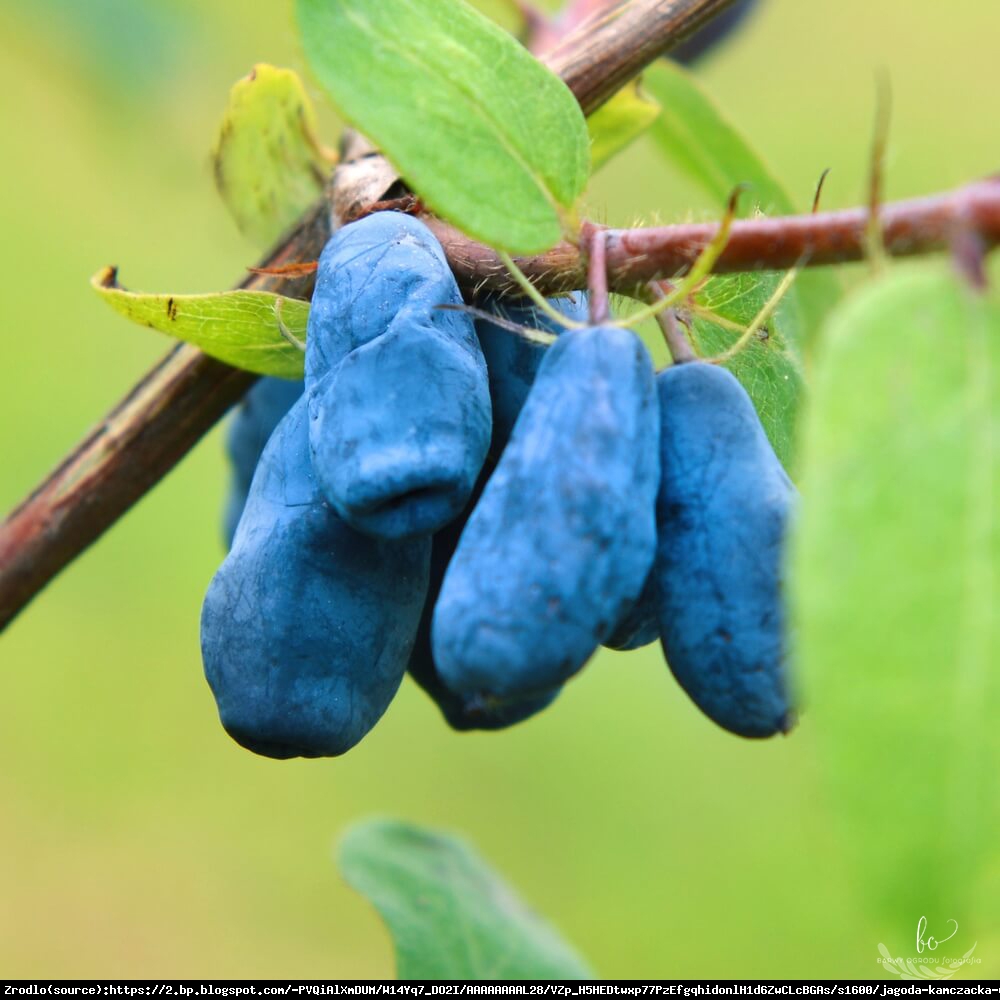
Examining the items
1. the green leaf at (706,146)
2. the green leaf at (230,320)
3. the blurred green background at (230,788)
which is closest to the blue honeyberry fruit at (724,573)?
the green leaf at (230,320)

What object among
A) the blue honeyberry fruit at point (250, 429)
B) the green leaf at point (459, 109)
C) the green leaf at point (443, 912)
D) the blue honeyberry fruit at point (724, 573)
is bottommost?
the green leaf at point (443, 912)

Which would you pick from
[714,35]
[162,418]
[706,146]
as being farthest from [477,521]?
[714,35]

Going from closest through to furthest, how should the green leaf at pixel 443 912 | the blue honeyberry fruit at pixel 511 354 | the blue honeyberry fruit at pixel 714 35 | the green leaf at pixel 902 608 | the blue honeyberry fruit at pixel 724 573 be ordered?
the green leaf at pixel 902 608 → the blue honeyberry fruit at pixel 724 573 → the blue honeyberry fruit at pixel 511 354 → the green leaf at pixel 443 912 → the blue honeyberry fruit at pixel 714 35

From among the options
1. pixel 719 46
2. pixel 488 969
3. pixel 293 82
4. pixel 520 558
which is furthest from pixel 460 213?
pixel 719 46

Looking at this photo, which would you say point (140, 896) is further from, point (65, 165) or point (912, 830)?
point (912, 830)

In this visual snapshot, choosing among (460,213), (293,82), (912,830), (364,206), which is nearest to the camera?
(912,830)
